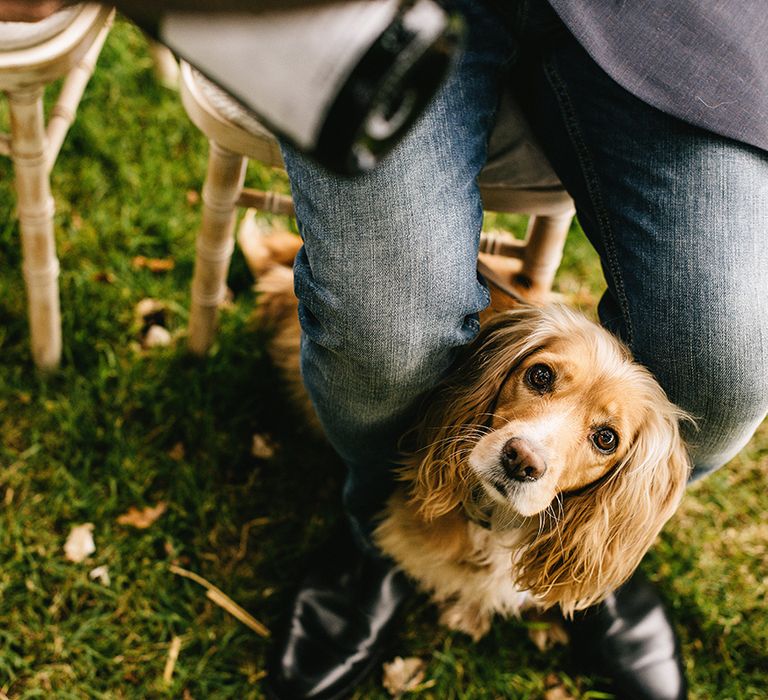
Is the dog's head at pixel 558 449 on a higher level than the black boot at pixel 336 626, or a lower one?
higher

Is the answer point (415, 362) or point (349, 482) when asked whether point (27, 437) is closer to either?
point (349, 482)

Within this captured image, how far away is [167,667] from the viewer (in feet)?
6.28

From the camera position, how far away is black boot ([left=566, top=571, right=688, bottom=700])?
1988 millimetres

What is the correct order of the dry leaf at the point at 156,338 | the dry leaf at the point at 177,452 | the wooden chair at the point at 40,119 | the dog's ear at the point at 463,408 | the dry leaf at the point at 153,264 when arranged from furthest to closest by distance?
the dry leaf at the point at 153,264
the dry leaf at the point at 156,338
the dry leaf at the point at 177,452
the dog's ear at the point at 463,408
the wooden chair at the point at 40,119

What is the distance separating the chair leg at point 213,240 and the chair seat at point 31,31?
42 centimetres

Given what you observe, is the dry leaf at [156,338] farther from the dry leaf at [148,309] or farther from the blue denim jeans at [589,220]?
the blue denim jeans at [589,220]

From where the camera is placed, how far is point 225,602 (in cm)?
203

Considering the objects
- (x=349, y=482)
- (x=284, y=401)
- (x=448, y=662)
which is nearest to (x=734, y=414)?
(x=349, y=482)

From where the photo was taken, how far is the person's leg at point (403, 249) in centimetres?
133

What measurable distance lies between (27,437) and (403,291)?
1302 mm

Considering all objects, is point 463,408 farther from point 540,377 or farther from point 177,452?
point 177,452

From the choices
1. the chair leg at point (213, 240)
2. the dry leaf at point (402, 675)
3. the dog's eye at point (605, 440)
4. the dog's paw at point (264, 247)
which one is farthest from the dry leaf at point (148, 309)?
the dog's eye at point (605, 440)

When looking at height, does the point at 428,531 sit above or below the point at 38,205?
below

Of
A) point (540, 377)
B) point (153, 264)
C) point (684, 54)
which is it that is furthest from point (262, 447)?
point (684, 54)
